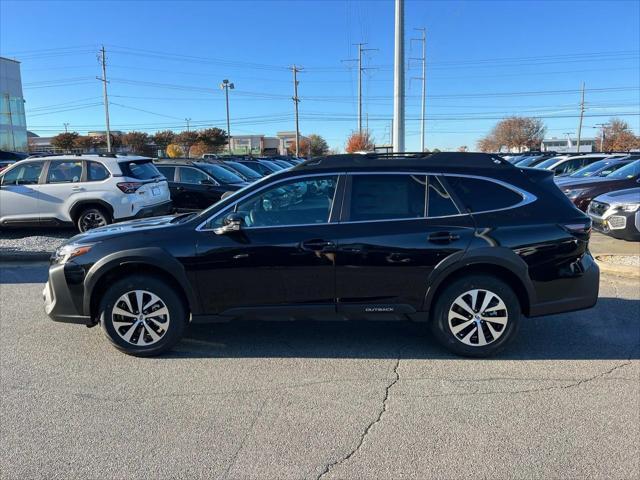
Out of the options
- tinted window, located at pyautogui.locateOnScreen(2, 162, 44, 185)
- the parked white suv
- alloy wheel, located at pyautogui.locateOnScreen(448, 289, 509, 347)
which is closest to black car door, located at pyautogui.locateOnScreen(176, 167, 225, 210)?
the parked white suv

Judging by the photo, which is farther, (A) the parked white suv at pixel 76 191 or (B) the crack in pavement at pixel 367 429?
(A) the parked white suv at pixel 76 191

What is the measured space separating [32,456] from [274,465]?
1.45 metres

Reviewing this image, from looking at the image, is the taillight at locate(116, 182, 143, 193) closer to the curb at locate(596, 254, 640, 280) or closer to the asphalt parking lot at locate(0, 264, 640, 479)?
the asphalt parking lot at locate(0, 264, 640, 479)

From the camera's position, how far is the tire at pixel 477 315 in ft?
13.7

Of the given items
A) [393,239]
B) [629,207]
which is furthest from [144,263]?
[629,207]

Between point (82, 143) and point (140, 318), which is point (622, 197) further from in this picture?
point (82, 143)

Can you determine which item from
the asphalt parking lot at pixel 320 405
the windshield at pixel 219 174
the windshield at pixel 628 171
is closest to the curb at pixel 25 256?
the asphalt parking lot at pixel 320 405

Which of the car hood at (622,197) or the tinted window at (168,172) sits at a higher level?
the tinted window at (168,172)

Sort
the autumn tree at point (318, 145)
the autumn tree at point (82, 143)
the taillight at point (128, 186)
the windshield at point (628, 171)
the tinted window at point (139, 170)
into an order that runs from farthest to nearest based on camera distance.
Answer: the autumn tree at point (318, 145) → the autumn tree at point (82, 143) → the windshield at point (628, 171) → the tinted window at point (139, 170) → the taillight at point (128, 186)

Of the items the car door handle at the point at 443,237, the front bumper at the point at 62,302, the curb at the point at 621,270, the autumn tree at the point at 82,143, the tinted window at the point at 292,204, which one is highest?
the autumn tree at the point at 82,143

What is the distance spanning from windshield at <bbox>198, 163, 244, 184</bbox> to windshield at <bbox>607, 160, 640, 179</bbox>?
9.46m

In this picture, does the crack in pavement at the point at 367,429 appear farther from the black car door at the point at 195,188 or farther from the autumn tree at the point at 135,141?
the autumn tree at the point at 135,141

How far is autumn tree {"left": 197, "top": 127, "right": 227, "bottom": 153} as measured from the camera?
76438 millimetres

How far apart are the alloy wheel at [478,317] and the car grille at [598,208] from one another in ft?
20.2
